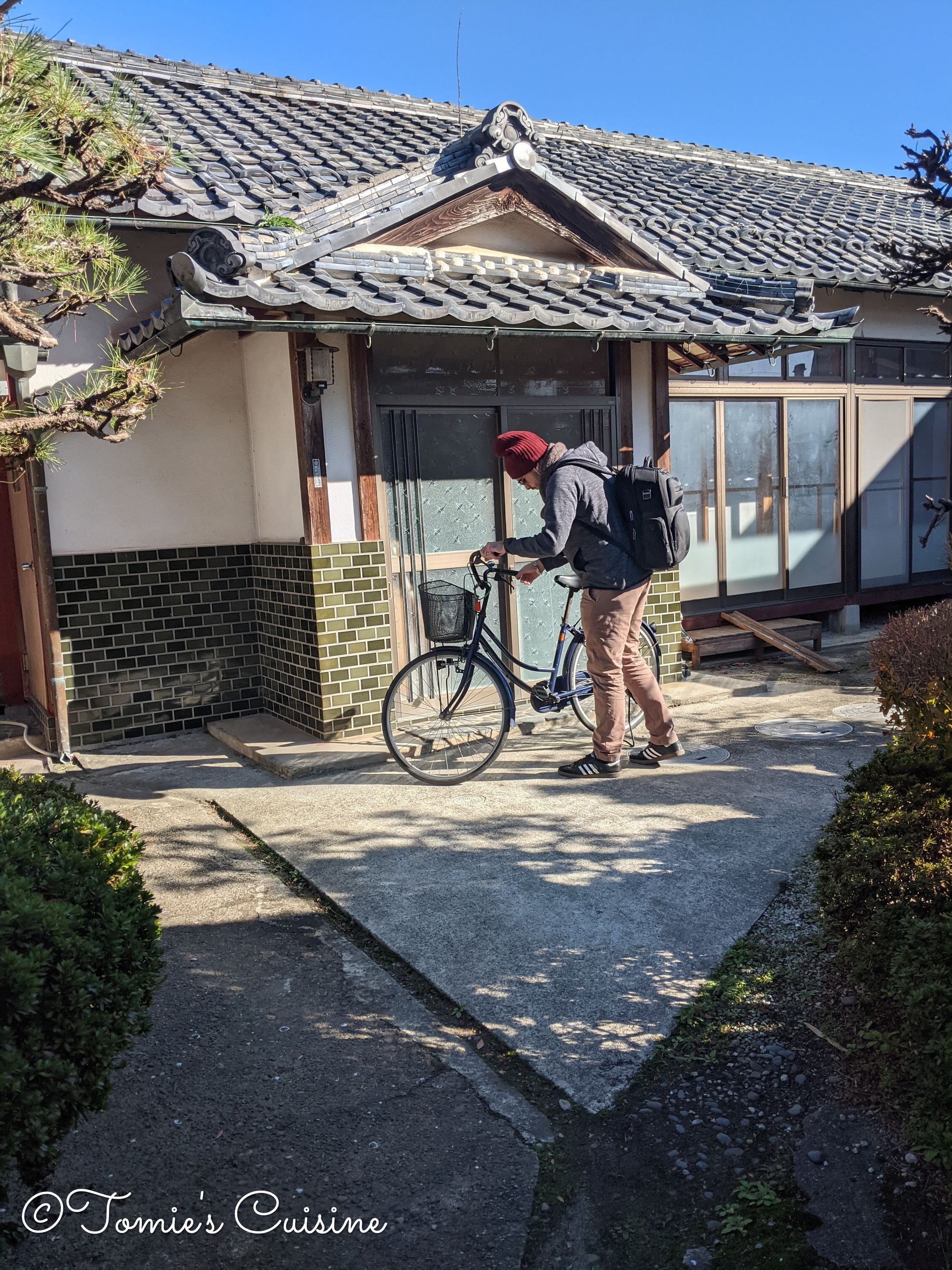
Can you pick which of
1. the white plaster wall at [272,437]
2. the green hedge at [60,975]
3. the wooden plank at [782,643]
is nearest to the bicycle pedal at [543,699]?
the white plaster wall at [272,437]

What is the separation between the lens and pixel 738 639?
8.98 m

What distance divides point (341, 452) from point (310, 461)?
0.24m

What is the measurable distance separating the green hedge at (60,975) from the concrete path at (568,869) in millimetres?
1304

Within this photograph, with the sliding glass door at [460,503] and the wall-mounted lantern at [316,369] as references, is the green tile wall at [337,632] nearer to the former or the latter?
the sliding glass door at [460,503]

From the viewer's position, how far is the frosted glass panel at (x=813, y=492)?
32.6 ft

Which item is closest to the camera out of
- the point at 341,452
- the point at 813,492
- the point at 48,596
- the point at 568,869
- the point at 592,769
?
the point at 568,869

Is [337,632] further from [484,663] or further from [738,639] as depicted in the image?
[738,639]

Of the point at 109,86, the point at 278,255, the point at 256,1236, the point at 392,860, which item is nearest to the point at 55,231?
the point at 278,255

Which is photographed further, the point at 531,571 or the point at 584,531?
the point at 531,571

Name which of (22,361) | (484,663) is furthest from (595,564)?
(22,361)

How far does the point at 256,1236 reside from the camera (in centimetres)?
242

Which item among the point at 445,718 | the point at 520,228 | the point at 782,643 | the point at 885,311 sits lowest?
the point at 782,643

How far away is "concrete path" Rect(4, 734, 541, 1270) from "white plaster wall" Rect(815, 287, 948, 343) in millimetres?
8704

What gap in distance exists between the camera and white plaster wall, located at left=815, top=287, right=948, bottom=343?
1008cm
